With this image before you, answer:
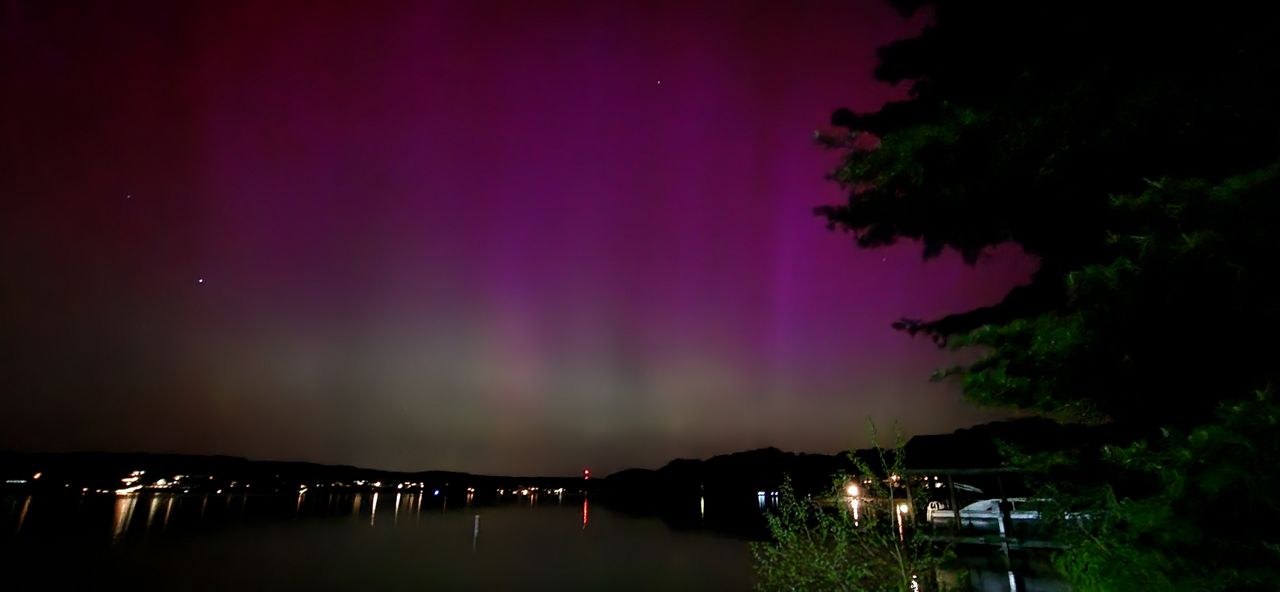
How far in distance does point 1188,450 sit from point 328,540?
67253 millimetres

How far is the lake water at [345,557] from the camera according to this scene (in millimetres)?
36562

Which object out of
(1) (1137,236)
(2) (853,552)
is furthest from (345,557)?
(1) (1137,236)

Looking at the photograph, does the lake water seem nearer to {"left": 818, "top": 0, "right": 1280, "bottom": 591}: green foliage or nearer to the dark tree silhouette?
{"left": 818, "top": 0, "right": 1280, "bottom": 591}: green foliage

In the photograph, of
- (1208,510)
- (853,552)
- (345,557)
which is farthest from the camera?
(345,557)

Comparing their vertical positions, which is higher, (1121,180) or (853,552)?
(1121,180)

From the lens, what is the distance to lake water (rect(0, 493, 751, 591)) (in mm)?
36562

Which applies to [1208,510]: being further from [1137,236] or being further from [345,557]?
[345,557]

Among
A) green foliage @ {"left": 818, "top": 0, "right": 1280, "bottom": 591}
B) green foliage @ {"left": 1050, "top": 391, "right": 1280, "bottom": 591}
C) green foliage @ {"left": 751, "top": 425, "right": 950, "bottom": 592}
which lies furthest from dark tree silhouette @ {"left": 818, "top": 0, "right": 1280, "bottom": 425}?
green foliage @ {"left": 751, "top": 425, "right": 950, "bottom": 592}

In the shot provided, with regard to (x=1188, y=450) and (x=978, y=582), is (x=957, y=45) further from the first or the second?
(x=978, y=582)

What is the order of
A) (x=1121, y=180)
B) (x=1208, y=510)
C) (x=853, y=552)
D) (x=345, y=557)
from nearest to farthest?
(x=1208, y=510) < (x=1121, y=180) < (x=853, y=552) < (x=345, y=557)

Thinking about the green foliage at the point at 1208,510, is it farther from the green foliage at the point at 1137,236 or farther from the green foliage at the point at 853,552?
the green foliage at the point at 853,552

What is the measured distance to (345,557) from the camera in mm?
46906

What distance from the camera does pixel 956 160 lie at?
4.73 m

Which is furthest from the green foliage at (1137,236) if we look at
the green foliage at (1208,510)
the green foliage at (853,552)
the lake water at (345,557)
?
the lake water at (345,557)
